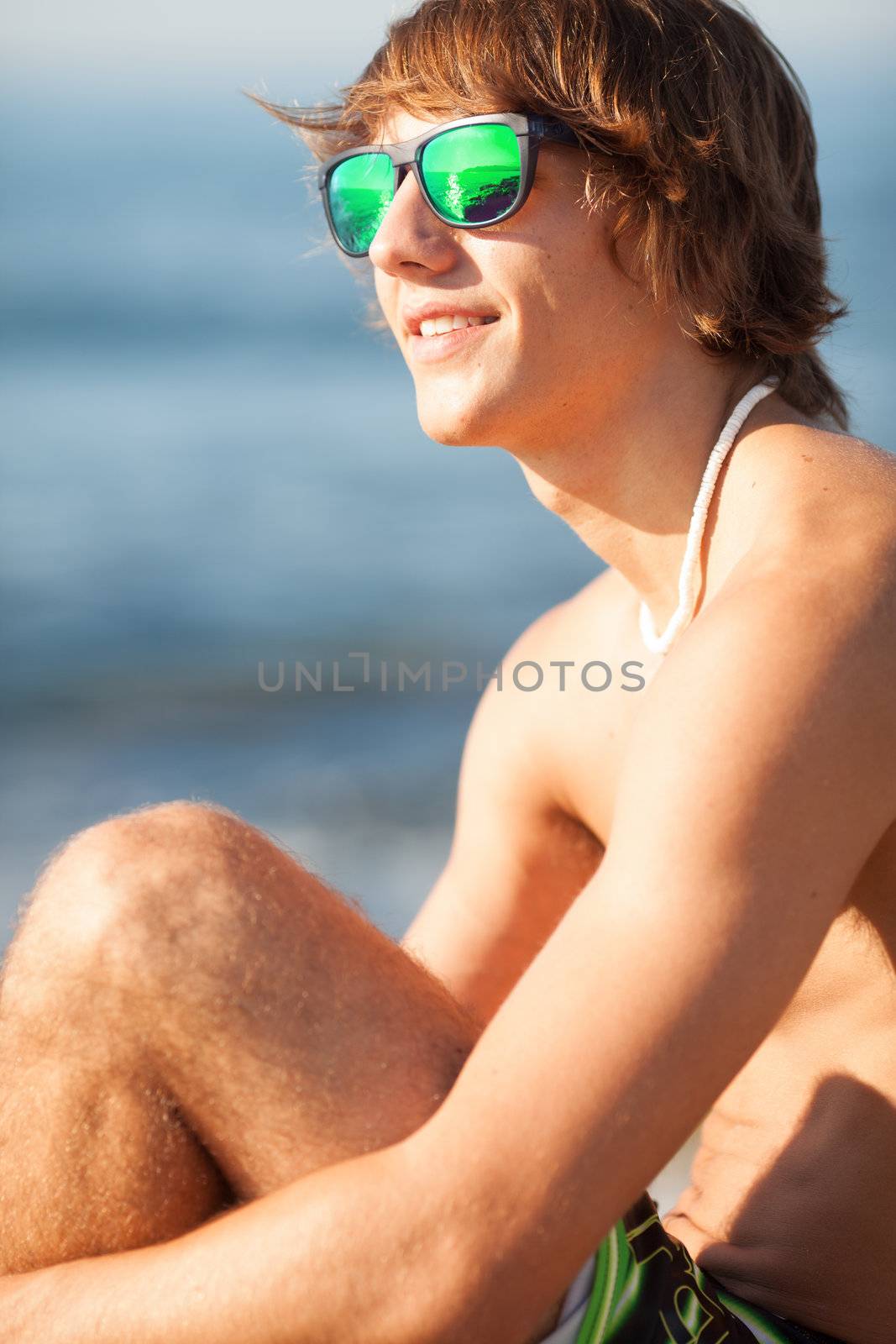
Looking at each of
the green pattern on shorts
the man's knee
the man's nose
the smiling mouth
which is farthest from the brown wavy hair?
the green pattern on shorts

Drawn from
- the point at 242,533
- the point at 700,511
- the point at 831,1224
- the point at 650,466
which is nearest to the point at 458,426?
the point at 650,466

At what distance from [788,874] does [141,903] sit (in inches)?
30.3

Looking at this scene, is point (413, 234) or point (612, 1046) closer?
point (612, 1046)

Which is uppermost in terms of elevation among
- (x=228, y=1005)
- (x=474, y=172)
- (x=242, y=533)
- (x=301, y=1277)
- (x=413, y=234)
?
(x=474, y=172)

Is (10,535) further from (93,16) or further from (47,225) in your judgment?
(93,16)

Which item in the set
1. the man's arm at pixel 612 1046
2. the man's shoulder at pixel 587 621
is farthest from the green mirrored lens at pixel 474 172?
the man's arm at pixel 612 1046

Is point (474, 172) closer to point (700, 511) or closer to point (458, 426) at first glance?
point (458, 426)

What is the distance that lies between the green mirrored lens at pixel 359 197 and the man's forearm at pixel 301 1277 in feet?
5.35

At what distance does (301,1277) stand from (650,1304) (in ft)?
→ 1.64

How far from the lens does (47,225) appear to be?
65.6ft

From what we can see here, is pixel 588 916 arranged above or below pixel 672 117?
below

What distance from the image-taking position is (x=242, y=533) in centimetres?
1065

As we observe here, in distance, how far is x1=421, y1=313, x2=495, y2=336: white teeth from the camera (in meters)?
2.34

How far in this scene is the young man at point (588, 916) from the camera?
1505 millimetres
